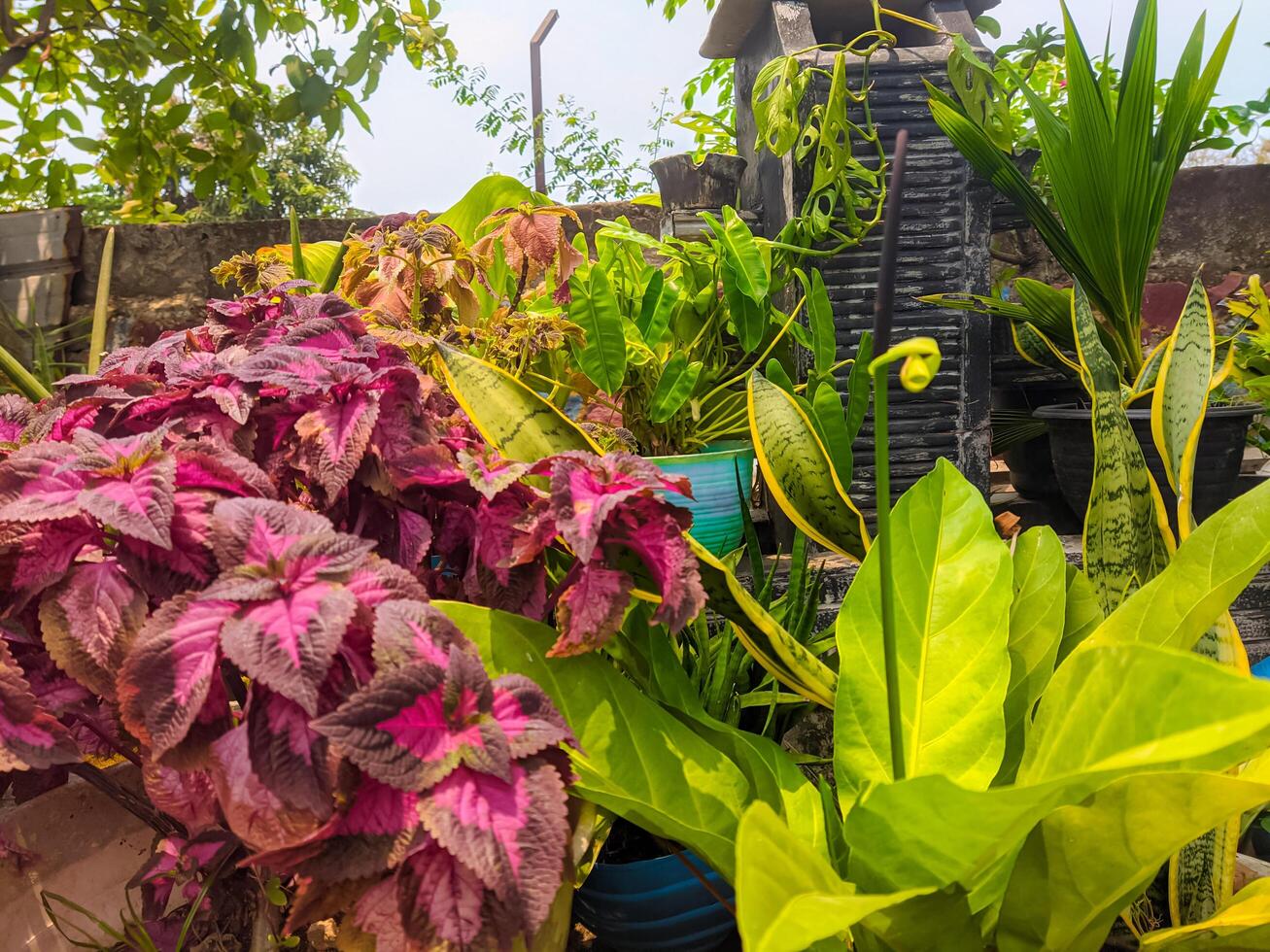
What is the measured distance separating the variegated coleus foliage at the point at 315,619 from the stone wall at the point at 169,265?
1.81 meters

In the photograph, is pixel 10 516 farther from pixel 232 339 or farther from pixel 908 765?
pixel 908 765

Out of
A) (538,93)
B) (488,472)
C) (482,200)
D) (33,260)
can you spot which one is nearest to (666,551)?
(488,472)

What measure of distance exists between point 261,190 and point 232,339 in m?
2.08

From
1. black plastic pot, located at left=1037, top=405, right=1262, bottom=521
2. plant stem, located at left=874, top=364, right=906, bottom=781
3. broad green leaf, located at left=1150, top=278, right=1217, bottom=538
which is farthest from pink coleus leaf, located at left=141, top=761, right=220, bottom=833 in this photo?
black plastic pot, located at left=1037, top=405, right=1262, bottom=521

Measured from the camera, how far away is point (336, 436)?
2.25 ft

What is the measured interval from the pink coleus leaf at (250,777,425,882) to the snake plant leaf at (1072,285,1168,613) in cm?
84

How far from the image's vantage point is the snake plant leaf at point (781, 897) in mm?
487

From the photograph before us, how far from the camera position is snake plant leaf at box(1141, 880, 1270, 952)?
66 centimetres

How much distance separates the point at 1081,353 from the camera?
1042mm

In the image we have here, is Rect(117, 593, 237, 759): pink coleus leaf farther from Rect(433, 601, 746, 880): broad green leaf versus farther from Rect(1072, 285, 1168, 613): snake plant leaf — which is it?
Rect(1072, 285, 1168, 613): snake plant leaf

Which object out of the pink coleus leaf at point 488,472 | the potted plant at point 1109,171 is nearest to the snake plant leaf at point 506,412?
the pink coleus leaf at point 488,472

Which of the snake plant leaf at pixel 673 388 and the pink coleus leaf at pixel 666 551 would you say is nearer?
the pink coleus leaf at pixel 666 551

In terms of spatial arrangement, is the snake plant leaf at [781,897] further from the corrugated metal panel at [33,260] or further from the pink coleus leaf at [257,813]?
the corrugated metal panel at [33,260]

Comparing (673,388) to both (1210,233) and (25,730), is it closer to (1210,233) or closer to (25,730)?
(25,730)
